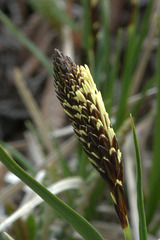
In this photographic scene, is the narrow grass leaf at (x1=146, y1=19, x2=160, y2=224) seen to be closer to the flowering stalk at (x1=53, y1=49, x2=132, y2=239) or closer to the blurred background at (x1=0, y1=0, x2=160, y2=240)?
the blurred background at (x1=0, y1=0, x2=160, y2=240)

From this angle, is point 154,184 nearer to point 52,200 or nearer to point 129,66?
point 129,66

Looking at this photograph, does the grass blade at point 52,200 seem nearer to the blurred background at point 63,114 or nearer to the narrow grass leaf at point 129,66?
the blurred background at point 63,114

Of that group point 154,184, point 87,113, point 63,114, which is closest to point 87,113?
point 87,113

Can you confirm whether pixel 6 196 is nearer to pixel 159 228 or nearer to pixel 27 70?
pixel 159 228

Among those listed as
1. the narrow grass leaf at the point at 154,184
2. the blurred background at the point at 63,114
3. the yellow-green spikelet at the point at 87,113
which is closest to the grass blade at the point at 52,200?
the yellow-green spikelet at the point at 87,113

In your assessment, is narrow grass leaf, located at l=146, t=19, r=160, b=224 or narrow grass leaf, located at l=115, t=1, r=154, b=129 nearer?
narrow grass leaf, located at l=146, t=19, r=160, b=224

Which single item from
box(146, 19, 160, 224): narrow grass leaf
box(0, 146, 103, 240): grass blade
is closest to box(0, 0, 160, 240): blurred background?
box(146, 19, 160, 224): narrow grass leaf
